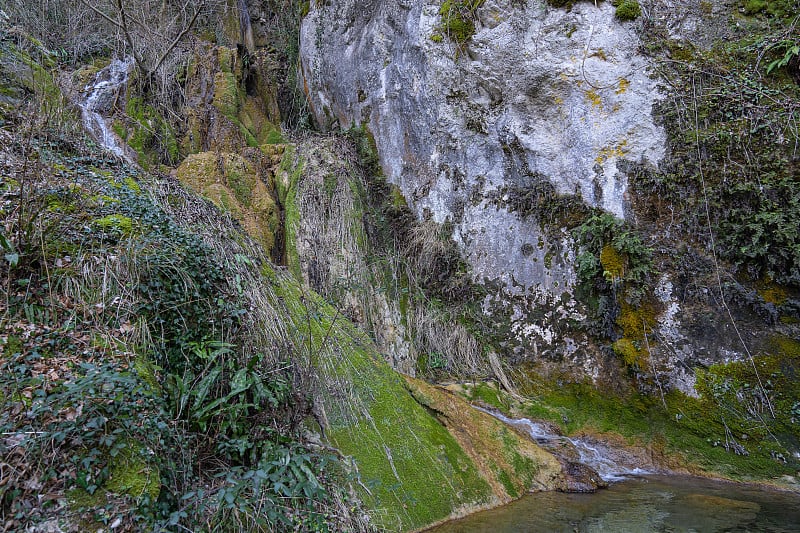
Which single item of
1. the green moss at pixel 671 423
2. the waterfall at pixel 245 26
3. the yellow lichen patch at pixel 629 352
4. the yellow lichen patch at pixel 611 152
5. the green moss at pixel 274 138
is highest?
the waterfall at pixel 245 26

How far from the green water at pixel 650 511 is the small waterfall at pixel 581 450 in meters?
0.33

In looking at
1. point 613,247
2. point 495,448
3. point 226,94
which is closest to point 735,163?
point 613,247

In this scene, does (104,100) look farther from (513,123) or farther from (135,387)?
(135,387)

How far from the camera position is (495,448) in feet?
15.0

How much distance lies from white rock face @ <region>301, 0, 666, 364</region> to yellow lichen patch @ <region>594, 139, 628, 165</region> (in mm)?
13

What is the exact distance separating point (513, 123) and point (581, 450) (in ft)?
15.5

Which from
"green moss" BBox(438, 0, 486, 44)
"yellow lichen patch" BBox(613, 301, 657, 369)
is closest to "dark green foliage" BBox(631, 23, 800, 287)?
"yellow lichen patch" BBox(613, 301, 657, 369)

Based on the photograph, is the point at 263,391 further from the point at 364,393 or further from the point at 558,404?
the point at 558,404

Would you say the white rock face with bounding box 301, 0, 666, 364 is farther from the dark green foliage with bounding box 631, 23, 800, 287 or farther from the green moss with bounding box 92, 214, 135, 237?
the green moss with bounding box 92, 214, 135, 237

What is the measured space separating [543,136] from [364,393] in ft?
15.9

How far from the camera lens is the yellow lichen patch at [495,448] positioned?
168 inches

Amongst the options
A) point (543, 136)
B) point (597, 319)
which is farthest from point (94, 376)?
point (543, 136)

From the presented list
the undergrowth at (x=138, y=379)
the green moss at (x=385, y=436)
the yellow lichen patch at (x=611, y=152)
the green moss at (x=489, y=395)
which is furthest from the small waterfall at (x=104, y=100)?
the yellow lichen patch at (x=611, y=152)

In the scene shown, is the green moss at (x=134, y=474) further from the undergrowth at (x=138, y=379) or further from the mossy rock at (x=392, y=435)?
the mossy rock at (x=392, y=435)
